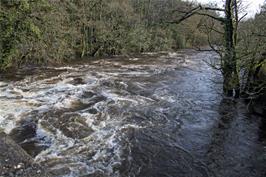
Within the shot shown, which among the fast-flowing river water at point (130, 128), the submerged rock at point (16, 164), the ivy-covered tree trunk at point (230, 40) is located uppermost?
the ivy-covered tree trunk at point (230, 40)

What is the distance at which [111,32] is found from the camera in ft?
116

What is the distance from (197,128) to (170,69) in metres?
14.9

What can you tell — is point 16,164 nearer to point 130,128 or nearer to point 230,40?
point 130,128

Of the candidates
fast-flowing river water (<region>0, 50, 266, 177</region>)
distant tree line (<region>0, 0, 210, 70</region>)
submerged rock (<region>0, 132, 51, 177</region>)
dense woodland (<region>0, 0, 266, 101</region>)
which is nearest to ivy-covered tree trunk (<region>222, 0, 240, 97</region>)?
dense woodland (<region>0, 0, 266, 101</region>)

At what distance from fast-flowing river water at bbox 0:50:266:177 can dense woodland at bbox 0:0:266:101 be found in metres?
2.18

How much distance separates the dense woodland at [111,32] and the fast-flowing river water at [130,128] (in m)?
2.18

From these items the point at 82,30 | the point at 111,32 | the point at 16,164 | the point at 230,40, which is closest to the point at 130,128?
the point at 16,164

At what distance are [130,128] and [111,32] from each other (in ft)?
82.0

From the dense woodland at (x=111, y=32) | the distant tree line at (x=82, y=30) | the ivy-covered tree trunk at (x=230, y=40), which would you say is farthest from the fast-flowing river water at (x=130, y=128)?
the distant tree line at (x=82, y=30)

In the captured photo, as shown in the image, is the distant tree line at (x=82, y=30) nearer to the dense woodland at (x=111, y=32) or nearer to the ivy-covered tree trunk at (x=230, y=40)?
the dense woodland at (x=111, y=32)

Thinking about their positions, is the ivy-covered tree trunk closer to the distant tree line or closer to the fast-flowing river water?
the fast-flowing river water

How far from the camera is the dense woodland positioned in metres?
14.2

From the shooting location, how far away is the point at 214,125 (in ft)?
42.9

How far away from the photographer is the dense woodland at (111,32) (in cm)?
1425
